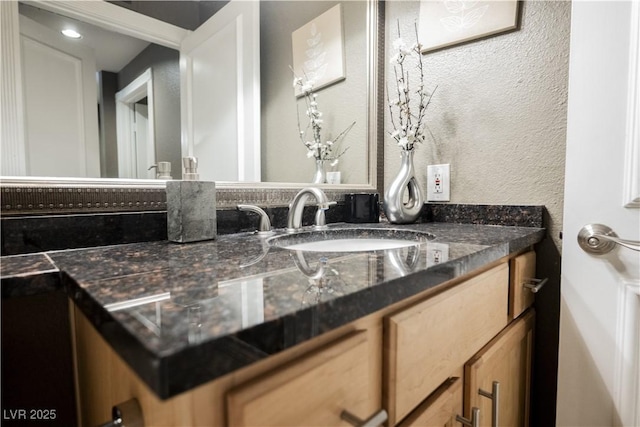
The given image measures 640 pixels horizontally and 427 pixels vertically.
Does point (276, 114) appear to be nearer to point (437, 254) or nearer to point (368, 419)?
point (437, 254)

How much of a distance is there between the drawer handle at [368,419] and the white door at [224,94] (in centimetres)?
65

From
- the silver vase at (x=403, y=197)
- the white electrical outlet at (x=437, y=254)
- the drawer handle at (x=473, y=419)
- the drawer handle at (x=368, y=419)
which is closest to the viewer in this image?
the drawer handle at (x=368, y=419)

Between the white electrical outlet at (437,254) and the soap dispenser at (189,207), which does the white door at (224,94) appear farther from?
the white electrical outlet at (437,254)

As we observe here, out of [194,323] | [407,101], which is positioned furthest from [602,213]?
[194,323]

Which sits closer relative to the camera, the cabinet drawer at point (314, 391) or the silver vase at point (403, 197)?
the cabinet drawer at point (314, 391)

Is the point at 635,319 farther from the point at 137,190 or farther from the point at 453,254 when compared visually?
the point at 137,190

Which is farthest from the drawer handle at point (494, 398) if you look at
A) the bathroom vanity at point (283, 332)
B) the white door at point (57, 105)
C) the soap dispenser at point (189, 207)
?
the white door at point (57, 105)

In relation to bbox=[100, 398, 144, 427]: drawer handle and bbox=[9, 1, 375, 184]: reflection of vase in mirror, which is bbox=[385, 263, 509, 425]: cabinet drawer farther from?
bbox=[9, 1, 375, 184]: reflection of vase in mirror

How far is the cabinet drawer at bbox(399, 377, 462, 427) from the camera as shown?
18.4 inches

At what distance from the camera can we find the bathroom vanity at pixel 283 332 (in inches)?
9.6

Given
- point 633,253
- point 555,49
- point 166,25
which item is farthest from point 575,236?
point 166,25

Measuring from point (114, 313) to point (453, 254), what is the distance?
1.46 ft

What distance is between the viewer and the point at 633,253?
712mm

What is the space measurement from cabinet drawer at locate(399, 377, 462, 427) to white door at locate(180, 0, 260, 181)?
2.17 ft
